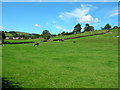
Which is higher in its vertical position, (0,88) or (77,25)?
(77,25)

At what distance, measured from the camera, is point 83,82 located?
12883 mm

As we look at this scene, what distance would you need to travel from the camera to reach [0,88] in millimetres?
10062

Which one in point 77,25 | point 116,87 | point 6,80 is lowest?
point 116,87

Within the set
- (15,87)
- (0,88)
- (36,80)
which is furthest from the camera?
(36,80)

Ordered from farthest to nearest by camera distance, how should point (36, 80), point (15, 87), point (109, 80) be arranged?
point (109, 80), point (36, 80), point (15, 87)

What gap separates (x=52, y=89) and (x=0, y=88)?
14.8 feet

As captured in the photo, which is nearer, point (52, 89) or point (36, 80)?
point (52, 89)

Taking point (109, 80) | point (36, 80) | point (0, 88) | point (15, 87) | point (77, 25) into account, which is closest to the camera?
point (0, 88)

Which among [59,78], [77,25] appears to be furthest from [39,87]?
[77,25]

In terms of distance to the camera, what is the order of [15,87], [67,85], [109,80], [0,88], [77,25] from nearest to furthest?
[0,88]
[15,87]
[67,85]
[109,80]
[77,25]

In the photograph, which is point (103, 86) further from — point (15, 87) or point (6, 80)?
point (6, 80)

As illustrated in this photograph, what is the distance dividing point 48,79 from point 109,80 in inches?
280

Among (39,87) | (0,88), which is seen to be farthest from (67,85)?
(0,88)

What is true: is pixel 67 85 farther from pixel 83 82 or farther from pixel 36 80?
pixel 36 80
